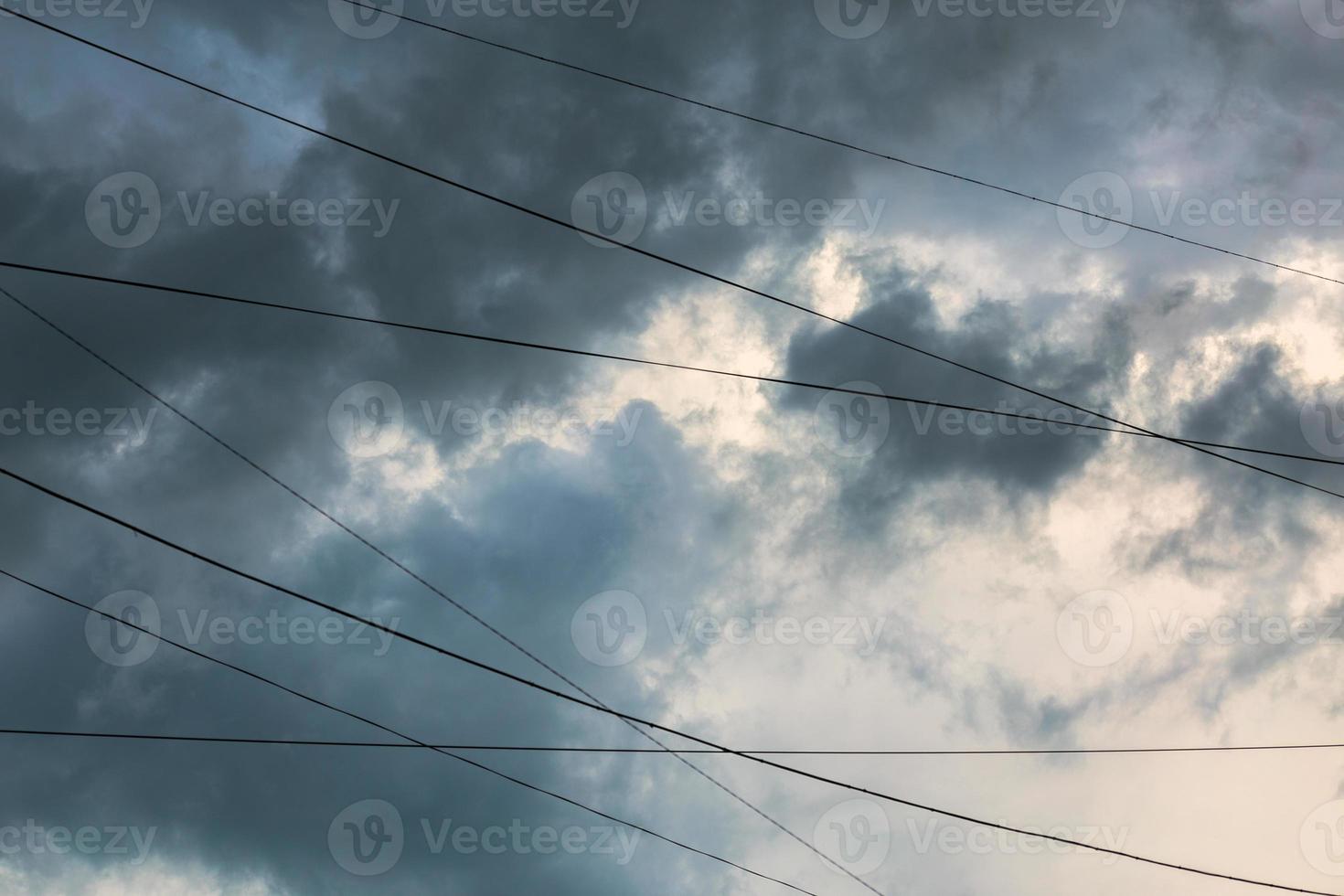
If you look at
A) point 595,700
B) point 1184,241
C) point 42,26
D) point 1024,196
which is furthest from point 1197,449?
point 42,26

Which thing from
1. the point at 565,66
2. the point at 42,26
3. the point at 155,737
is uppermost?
the point at 565,66

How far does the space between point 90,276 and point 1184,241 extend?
14272mm

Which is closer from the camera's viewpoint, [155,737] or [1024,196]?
[155,737]

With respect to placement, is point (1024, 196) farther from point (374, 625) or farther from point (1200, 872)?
point (374, 625)

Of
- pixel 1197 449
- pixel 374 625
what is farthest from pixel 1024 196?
pixel 374 625

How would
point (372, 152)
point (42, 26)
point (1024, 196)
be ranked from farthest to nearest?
point (1024, 196), point (372, 152), point (42, 26)

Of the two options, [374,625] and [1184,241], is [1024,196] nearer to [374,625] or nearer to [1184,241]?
[1184,241]

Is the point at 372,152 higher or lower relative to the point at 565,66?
lower

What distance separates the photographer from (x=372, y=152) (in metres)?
11.3

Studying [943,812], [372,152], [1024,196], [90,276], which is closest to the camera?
[90,276]

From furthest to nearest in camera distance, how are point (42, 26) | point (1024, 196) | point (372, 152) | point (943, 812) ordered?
1. point (1024, 196)
2. point (943, 812)
3. point (372, 152)
4. point (42, 26)

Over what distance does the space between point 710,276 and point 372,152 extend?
4.18 metres

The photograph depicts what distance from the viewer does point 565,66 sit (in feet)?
46.3

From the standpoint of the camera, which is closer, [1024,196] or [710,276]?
[710,276]
